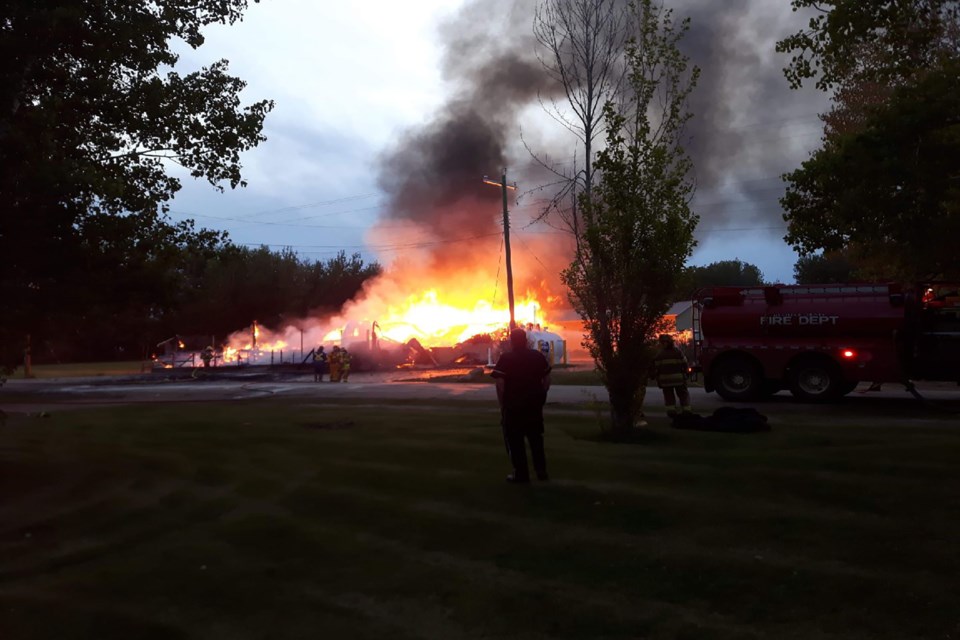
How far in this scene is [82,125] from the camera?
9906mm

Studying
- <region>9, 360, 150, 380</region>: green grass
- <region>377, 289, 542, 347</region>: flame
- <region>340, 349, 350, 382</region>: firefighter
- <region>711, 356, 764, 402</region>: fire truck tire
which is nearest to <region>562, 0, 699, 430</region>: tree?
<region>711, 356, 764, 402</region>: fire truck tire

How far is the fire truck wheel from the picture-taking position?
672 inches

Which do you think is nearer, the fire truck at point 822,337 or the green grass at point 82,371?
the fire truck at point 822,337

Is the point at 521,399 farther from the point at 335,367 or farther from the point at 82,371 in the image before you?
the point at 82,371

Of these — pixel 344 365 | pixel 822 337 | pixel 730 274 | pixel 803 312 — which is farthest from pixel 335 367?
pixel 730 274

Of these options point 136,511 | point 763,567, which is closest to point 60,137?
point 136,511

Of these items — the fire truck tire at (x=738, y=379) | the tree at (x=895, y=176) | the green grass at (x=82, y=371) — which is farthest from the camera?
the green grass at (x=82, y=371)

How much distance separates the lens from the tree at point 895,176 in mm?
Answer: 9000

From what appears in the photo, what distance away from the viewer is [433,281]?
45156 millimetres

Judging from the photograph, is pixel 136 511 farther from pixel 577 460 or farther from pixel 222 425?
pixel 222 425

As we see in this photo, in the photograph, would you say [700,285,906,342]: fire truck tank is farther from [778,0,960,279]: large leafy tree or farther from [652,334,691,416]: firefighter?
[778,0,960,279]: large leafy tree

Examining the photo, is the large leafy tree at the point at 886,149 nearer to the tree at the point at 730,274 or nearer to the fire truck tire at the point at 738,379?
the fire truck tire at the point at 738,379

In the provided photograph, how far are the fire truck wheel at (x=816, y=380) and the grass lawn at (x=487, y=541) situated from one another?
6.53 meters

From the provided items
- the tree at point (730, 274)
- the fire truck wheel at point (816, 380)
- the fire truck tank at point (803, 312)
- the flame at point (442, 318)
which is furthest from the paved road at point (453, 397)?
the tree at point (730, 274)
